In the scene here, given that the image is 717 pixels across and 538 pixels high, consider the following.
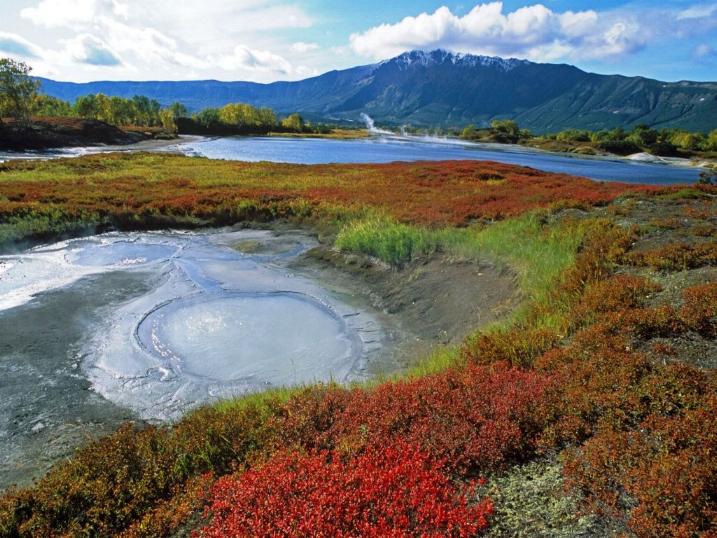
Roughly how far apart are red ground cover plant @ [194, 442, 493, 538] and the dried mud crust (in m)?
7.04

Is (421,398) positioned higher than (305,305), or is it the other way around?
(421,398)

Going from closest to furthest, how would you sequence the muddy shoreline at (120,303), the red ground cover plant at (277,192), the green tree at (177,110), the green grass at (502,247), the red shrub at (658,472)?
the red shrub at (658,472) → the muddy shoreline at (120,303) → the green grass at (502,247) → the red ground cover plant at (277,192) → the green tree at (177,110)

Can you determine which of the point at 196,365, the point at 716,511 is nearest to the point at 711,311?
the point at 716,511

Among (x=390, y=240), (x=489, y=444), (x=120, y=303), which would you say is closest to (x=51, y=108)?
(x=120, y=303)

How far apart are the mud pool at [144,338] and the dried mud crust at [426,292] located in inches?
38.9

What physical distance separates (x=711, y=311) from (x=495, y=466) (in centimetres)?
590

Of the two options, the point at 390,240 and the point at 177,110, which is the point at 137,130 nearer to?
the point at 177,110

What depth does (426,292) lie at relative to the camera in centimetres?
1709

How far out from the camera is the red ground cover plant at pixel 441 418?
6.45 metres

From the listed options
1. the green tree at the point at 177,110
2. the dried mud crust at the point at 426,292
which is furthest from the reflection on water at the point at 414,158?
the green tree at the point at 177,110

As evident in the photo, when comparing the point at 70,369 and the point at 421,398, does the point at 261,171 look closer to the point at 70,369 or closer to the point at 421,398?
the point at 70,369

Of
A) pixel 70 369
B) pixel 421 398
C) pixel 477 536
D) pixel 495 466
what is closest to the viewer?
pixel 477 536

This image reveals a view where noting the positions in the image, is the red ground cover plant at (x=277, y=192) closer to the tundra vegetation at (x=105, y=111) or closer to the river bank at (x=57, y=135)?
the river bank at (x=57, y=135)

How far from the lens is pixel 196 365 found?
12531 millimetres
